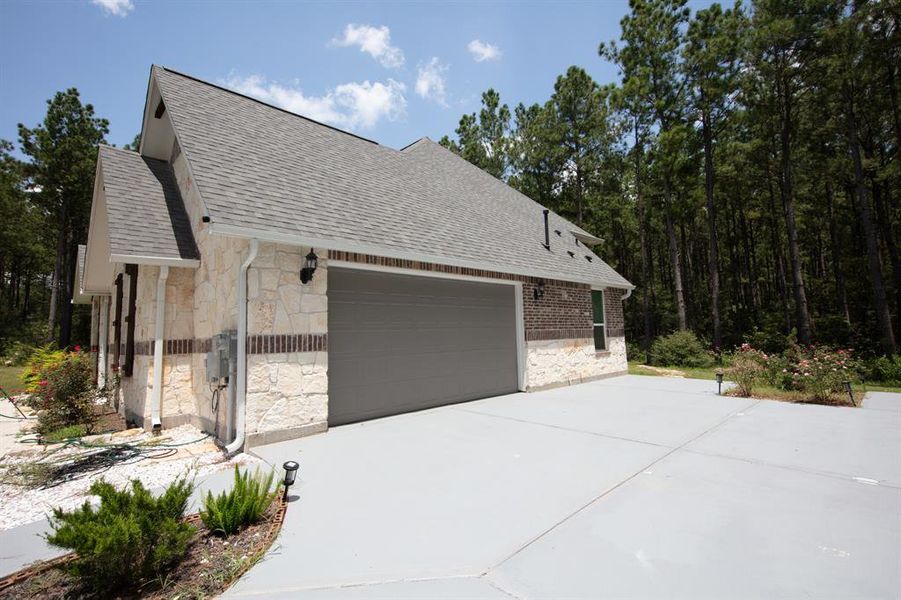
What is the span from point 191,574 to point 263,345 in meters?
3.37

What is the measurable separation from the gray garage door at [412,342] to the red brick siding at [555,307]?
1.07ft

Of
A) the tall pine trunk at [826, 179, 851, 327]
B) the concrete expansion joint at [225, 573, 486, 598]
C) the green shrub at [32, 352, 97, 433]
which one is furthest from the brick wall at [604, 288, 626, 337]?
the tall pine trunk at [826, 179, 851, 327]

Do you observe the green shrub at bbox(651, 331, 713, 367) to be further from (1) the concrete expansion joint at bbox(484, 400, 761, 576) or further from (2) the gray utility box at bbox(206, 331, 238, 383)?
(2) the gray utility box at bbox(206, 331, 238, 383)

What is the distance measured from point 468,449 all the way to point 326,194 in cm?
512

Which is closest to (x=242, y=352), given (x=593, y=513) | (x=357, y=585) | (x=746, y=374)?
(x=357, y=585)

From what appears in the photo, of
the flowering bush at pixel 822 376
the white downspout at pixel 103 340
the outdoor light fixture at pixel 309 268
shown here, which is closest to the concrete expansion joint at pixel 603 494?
the flowering bush at pixel 822 376

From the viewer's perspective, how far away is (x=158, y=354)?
22.1ft

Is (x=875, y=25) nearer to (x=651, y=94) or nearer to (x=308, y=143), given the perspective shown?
(x=651, y=94)

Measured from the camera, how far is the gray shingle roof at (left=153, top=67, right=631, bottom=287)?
6.21 meters

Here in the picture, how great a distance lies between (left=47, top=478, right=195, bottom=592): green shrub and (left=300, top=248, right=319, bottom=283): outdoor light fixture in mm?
3678

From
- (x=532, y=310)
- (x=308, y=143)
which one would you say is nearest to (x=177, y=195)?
(x=308, y=143)

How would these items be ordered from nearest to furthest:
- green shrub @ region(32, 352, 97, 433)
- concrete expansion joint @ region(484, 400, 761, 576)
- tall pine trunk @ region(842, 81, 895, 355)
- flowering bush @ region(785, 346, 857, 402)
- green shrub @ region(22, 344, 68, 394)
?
1. concrete expansion joint @ region(484, 400, 761, 576)
2. green shrub @ region(32, 352, 97, 433)
3. green shrub @ region(22, 344, 68, 394)
4. flowering bush @ region(785, 346, 857, 402)
5. tall pine trunk @ region(842, 81, 895, 355)

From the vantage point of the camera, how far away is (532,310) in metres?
10.4

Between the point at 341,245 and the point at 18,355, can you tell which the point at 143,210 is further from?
the point at 18,355
